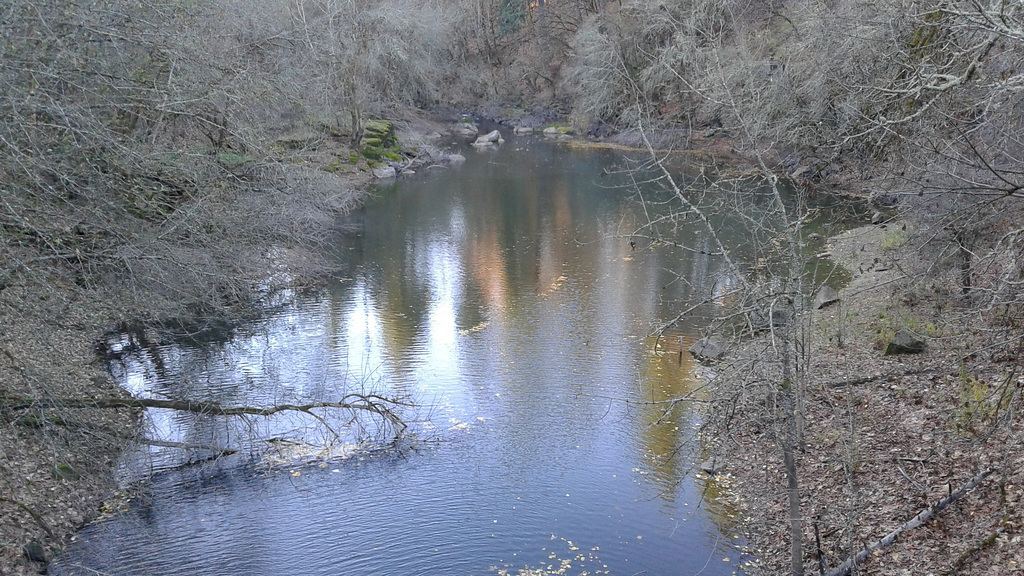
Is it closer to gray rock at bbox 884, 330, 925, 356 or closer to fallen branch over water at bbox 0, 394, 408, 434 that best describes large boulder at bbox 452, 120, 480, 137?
fallen branch over water at bbox 0, 394, 408, 434

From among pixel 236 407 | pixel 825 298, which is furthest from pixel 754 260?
pixel 825 298

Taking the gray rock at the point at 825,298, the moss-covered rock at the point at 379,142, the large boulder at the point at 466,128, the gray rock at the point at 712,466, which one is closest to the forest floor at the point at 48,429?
the gray rock at the point at 712,466

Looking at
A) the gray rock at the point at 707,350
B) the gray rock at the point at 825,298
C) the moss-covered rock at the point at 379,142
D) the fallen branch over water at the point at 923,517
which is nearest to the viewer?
the fallen branch over water at the point at 923,517

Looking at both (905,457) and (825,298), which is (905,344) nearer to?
(905,457)

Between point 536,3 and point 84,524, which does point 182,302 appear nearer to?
point 84,524

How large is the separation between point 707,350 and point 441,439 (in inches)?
199

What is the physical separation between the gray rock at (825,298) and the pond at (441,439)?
2352 mm

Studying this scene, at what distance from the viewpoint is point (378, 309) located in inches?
634

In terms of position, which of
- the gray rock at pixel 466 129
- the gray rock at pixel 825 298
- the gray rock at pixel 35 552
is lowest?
the gray rock at pixel 35 552

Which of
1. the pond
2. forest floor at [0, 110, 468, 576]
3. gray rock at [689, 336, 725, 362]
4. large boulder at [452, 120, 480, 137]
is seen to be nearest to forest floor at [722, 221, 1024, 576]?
the pond

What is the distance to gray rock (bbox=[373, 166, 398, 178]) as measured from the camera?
97.4ft

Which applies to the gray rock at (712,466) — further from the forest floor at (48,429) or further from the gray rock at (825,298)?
the forest floor at (48,429)

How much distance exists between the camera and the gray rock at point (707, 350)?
1288 cm

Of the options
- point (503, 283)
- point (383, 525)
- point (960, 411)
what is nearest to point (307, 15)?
point (503, 283)
